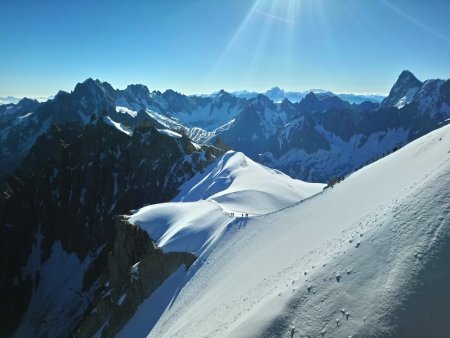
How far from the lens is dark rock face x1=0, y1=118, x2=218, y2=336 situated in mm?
119625

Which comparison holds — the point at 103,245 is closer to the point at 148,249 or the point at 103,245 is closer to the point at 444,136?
the point at 148,249

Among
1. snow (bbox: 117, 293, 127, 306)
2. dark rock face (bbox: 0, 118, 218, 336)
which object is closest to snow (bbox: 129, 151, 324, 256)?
snow (bbox: 117, 293, 127, 306)

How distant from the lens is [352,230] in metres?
24.1


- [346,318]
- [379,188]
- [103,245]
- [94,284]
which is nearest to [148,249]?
[379,188]

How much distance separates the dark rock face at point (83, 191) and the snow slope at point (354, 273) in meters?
84.5

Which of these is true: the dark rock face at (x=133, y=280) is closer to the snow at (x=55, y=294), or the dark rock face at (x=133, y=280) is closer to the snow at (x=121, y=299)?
the snow at (x=121, y=299)

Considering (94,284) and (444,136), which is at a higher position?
(444,136)

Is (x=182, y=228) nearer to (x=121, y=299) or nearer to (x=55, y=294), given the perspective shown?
(x=121, y=299)

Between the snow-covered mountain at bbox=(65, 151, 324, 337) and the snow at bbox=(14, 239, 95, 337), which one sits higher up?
the snow-covered mountain at bbox=(65, 151, 324, 337)

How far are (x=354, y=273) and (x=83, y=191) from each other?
138 meters

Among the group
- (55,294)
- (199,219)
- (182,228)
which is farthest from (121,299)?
(55,294)

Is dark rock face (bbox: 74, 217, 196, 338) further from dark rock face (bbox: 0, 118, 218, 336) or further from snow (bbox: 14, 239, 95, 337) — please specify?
dark rock face (bbox: 0, 118, 218, 336)

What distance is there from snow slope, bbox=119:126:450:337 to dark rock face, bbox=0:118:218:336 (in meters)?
84.5

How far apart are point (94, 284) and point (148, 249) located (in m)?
64.8
